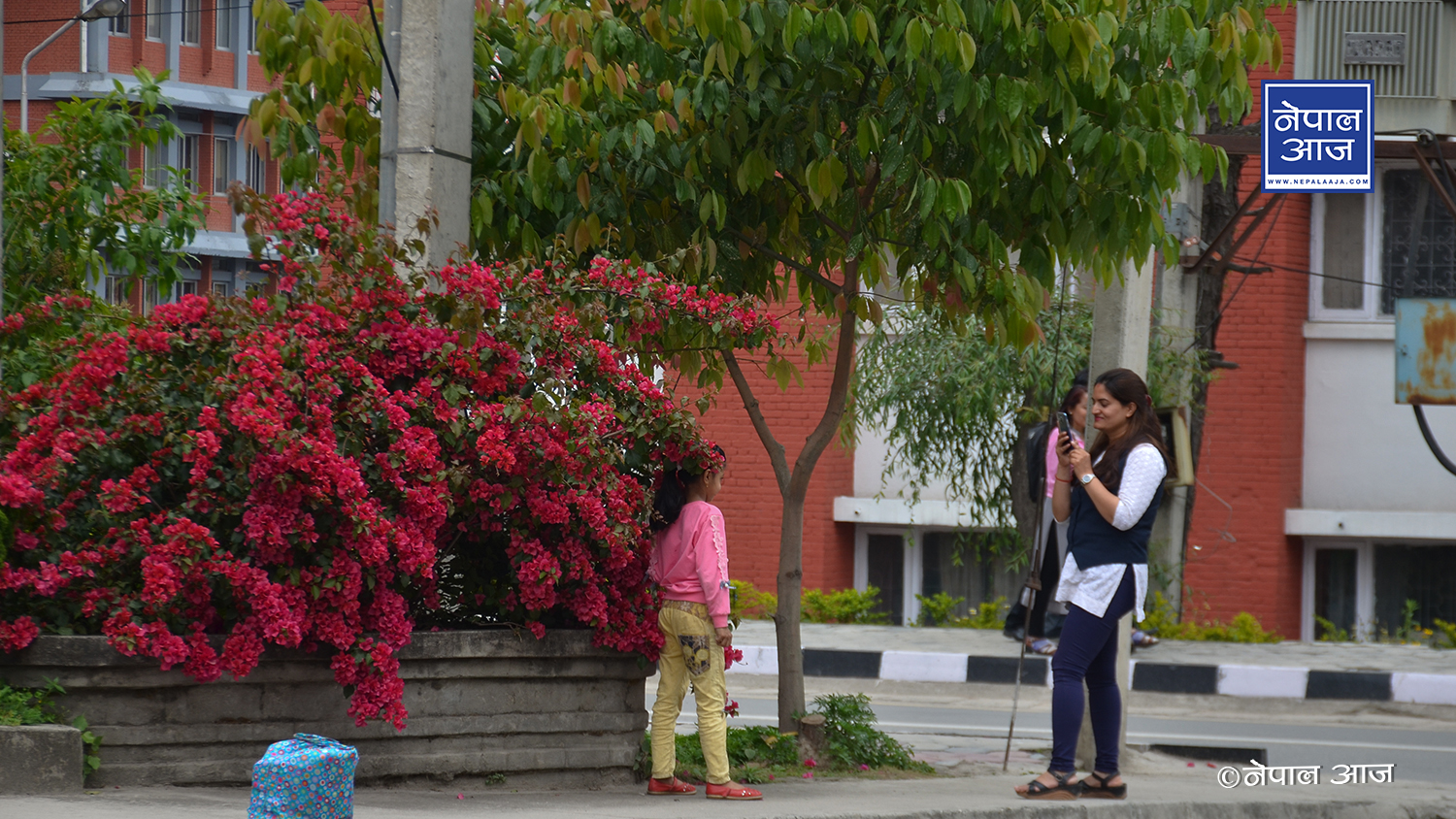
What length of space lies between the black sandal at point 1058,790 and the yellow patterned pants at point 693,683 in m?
1.12

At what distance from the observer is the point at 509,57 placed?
707cm

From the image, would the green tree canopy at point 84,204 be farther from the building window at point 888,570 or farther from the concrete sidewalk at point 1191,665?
the building window at point 888,570

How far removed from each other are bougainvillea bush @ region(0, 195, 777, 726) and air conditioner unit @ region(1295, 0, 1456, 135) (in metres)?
6.71

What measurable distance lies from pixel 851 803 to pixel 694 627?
0.85 metres

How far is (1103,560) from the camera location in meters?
5.58

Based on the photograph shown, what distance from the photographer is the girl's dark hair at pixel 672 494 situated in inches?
228

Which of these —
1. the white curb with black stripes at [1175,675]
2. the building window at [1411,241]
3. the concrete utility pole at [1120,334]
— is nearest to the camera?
the concrete utility pole at [1120,334]

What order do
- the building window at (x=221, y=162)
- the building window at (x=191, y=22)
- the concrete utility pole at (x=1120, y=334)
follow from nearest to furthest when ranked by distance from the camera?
the concrete utility pole at (x=1120, y=334) < the building window at (x=191, y=22) < the building window at (x=221, y=162)

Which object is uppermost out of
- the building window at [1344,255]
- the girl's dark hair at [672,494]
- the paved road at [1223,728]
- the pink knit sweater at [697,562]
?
the building window at [1344,255]

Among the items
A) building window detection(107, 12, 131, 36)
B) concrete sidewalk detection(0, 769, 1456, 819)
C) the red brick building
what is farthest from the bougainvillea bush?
building window detection(107, 12, 131, 36)

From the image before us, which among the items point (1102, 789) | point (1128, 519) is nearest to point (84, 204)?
point (1128, 519)

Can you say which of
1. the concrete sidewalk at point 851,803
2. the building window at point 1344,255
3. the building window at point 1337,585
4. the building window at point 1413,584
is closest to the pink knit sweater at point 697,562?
the concrete sidewalk at point 851,803

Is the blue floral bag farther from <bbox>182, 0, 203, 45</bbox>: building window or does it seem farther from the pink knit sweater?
<bbox>182, 0, 203, 45</bbox>: building window

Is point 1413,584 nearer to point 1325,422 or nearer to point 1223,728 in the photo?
point 1325,422
